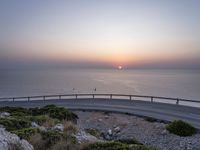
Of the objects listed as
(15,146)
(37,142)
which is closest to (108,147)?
(37,142)

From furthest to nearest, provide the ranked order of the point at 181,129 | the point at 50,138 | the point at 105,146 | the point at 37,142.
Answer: the point at 181,129
the point at 50,138
the point at 105,146
the point at 37,142

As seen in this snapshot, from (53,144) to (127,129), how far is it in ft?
44.2

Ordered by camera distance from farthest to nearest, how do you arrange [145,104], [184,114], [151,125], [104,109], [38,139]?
[145,104], [104,109], [184,114], [151,125], [38,139]

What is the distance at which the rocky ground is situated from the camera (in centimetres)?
1569

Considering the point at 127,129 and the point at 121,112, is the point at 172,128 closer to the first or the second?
the point at 127,129

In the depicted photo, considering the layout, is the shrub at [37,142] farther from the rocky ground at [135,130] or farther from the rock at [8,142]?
the rocky ground at [135,130]

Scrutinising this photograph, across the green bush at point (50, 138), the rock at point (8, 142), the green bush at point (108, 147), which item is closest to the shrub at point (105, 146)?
the green bush at point (108, 147)

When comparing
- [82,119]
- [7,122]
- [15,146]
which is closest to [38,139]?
[15,146]

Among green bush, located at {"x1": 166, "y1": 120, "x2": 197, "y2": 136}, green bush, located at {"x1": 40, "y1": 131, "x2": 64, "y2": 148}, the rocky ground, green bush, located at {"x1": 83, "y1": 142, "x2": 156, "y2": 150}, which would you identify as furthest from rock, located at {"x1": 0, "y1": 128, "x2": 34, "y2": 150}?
green bush, located at {"x1": 166, "y1": 120, "x2": 197, "y2": 136}

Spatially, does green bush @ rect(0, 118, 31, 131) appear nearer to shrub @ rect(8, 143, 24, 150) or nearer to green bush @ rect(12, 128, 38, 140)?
green bush @ rect(12, 128, 38, 140)

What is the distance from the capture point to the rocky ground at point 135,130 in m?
15.7

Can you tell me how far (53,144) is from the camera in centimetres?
796

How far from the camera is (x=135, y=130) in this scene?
20203mm

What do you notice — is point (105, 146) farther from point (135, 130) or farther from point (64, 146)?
point (135, 130)
